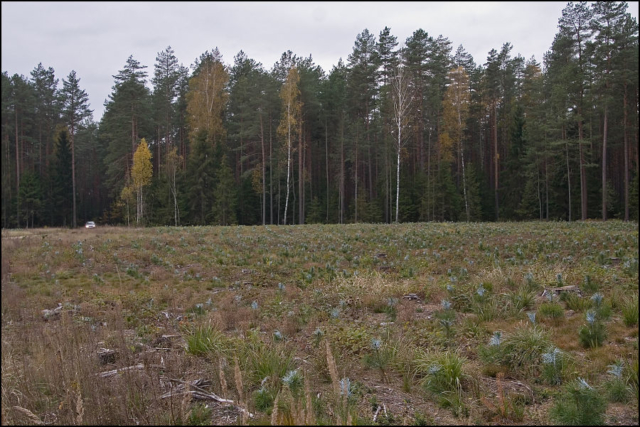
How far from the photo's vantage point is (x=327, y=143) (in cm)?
4847

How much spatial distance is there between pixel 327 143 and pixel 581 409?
46233mm

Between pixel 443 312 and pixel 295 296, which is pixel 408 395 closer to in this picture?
pixel 443 312

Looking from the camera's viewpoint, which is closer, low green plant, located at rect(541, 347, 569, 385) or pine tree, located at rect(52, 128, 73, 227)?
low green plant, located at rect(541, 347, 569, 385)

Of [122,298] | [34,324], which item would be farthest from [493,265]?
[34,324]

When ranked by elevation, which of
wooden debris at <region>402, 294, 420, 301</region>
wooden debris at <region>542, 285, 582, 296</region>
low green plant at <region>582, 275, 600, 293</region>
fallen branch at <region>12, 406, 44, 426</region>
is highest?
low green plant at <region>582, 275, 600, 293</region>

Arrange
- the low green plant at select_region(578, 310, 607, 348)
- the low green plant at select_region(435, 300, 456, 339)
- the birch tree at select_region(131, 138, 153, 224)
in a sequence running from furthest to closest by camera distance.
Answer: the birch tree at select_region(131, 138, 153, 224) < the low green plant at select_region(435, 300, 456, 339) < the low green plant at select_region(578, 310, 607, 348)

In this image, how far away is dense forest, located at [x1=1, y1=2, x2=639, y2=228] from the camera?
3647 cm

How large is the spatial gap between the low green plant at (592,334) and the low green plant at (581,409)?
5.29 ft

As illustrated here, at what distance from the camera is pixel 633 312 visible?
185 inches

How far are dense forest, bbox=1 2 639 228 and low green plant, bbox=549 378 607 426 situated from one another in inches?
1215

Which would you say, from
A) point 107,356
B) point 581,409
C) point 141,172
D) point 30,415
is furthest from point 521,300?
point 141,172

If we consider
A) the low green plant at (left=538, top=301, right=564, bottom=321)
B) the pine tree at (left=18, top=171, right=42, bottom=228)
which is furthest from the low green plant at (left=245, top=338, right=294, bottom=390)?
the pine tree at (left=18, top=171, right=42, bottom=228)

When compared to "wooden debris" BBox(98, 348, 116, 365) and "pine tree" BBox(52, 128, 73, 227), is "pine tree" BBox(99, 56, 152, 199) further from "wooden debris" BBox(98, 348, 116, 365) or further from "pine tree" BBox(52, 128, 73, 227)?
"wooden debris" BBox(98, 348, 116, 365)

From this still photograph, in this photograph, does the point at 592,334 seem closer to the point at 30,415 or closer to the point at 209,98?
the point at 30,415
